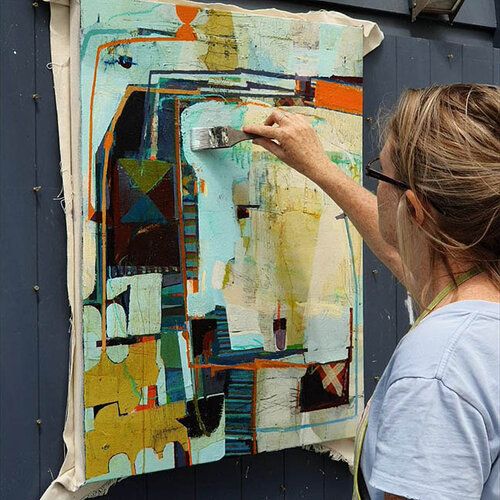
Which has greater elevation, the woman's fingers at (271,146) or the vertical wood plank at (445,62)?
the vertical wood plank at (445,62)

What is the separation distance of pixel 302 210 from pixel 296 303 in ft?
0.78

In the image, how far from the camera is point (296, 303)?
6.43 ft

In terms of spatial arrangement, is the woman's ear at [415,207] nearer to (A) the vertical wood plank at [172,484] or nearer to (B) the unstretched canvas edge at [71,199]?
(B) the unstretched canvas edge at [71,199]

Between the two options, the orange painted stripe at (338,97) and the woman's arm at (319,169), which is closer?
the woman's arm at (319,169)

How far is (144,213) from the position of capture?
1.73m

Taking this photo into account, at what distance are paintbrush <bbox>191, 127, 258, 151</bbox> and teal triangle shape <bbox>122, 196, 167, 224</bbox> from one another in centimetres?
17

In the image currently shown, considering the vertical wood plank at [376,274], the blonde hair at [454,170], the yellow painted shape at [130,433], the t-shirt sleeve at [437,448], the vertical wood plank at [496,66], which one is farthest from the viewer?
the vertical wood plank at [496,66]

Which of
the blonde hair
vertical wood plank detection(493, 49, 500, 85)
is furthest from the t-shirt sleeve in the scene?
vertical wood plank detection(493, 49, 500, 85)

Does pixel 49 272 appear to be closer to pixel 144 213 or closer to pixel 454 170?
pixel 144 213

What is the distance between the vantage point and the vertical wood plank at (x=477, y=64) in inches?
96.0

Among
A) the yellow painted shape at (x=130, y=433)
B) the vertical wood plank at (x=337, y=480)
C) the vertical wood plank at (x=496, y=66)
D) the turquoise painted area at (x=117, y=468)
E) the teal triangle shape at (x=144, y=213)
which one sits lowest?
the vertical wood plank at (x=337, y=480)

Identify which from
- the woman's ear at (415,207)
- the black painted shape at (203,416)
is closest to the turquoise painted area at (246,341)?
the black painted shape at (203,416)

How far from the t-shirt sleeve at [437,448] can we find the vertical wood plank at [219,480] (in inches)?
40.3

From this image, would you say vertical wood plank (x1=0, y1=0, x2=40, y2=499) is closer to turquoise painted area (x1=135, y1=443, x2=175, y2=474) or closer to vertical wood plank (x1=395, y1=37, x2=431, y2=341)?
turquoise painted area (x1=135, y1=443, x2=175, y2=474)
